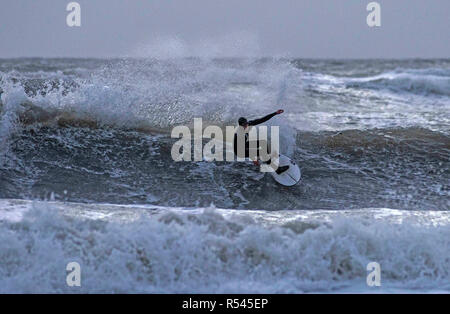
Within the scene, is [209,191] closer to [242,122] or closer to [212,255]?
[242,122]

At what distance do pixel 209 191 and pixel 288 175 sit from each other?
54.7 inches

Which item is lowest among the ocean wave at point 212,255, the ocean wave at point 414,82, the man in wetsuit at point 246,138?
the ocean wave at point 212,255

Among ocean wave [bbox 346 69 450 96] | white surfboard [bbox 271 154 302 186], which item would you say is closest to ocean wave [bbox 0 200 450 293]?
white surfboard [bbox 271 154 302 186]

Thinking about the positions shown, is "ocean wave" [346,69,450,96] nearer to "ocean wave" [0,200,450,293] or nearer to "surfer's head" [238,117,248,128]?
"surfer's head" [238,117,248,128]

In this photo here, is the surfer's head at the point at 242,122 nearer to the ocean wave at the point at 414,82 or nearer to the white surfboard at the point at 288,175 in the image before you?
the white surfboard at the point at 288,175

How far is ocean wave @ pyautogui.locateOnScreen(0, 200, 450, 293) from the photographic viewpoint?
498cm

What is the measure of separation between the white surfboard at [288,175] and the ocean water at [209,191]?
8.8 inches

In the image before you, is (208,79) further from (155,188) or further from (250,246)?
(250,246)

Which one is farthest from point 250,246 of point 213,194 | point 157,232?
point 213,194

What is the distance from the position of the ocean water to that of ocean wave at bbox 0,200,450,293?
0.05ft

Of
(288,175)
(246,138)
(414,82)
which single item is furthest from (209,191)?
(414,82)

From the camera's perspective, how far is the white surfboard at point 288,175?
8.12m

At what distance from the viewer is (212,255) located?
5289 millimetres

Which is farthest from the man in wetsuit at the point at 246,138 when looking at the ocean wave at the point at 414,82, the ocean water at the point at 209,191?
the ocean wave at the point at 414,82
